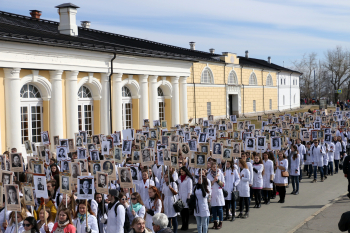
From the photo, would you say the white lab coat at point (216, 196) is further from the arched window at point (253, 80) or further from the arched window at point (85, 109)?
the arched window at point (253, 80)

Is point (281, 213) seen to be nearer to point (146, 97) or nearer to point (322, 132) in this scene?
point (322, 132)

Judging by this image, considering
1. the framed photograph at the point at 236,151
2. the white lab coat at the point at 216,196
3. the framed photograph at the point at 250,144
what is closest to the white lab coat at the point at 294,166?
the framed photograph at the point at 250,144

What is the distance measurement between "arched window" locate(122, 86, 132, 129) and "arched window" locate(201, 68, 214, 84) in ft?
43.2

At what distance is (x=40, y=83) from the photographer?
20.5 metres

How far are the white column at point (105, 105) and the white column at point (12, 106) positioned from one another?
20.0 ft

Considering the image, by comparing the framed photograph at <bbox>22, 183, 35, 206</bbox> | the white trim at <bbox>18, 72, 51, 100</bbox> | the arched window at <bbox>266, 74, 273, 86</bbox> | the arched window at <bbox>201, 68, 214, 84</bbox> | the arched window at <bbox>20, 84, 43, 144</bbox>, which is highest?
the arched window at <bbox>266, 74, 273, 86</bbox>

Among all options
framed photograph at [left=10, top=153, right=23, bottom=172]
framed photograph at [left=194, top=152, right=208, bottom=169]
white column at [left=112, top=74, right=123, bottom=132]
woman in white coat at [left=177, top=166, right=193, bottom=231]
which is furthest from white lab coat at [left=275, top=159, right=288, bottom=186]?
white column at [left=112, top=74, right=123, bottom=132]

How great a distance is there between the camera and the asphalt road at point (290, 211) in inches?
415

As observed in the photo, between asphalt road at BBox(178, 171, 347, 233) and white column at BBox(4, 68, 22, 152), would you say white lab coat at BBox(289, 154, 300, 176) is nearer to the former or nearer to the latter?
asphalt road at BBox(178, 171, 347, 233)

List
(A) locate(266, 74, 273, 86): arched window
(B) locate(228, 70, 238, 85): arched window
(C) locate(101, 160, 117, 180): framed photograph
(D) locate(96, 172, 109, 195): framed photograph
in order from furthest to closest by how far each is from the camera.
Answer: (A) locate(266, 74, 273, 86): arched window, (B) locate(228, 70, 238, 85): arched window, (C) locate(101, 160, 117, 180): framed photograph, (D) locate(96, 172, 109, 195): framed photograph

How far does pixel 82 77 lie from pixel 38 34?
326 centimetres

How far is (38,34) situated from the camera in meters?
21.0

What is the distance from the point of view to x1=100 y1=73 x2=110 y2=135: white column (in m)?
24.4

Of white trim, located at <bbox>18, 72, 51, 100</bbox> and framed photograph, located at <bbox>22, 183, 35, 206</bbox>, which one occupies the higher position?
white trim, located at <bbox>18, 72, 51, 100</bbox>
